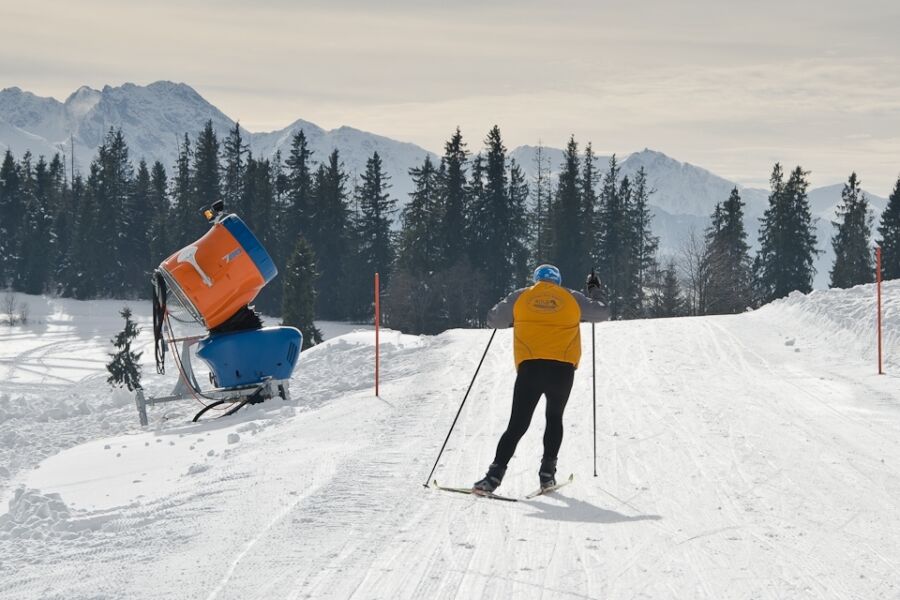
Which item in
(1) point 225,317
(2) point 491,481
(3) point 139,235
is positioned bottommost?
(2) point 491,481

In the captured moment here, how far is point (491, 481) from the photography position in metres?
7.11

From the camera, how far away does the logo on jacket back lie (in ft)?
24.0

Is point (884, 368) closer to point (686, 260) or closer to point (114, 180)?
point (686, 260)

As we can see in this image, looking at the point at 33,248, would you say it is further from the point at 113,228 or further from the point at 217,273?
the point at 217,273

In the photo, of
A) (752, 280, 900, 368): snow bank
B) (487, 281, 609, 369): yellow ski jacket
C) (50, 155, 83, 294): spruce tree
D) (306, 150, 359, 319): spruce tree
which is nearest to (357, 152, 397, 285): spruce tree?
(306, 150, 359, 319): spruce tree

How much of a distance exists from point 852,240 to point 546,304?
6588 centimetres

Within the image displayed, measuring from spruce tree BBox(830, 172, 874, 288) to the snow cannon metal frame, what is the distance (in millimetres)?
56002

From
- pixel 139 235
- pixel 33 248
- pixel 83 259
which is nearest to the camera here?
pixel 83 259

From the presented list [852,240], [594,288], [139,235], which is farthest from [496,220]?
[594,288]

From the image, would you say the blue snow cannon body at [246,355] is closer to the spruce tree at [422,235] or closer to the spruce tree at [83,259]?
the spruce tree at [422,235]

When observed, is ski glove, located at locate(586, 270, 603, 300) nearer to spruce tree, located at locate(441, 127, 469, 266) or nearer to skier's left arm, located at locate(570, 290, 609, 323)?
skier's left arm, located at locate(570, 290, 609, 323)

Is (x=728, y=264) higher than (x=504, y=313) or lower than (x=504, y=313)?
higher

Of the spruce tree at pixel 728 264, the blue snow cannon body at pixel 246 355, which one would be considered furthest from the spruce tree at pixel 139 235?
the blue snow cannon body at pixel 246 355

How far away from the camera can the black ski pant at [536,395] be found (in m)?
7.29
